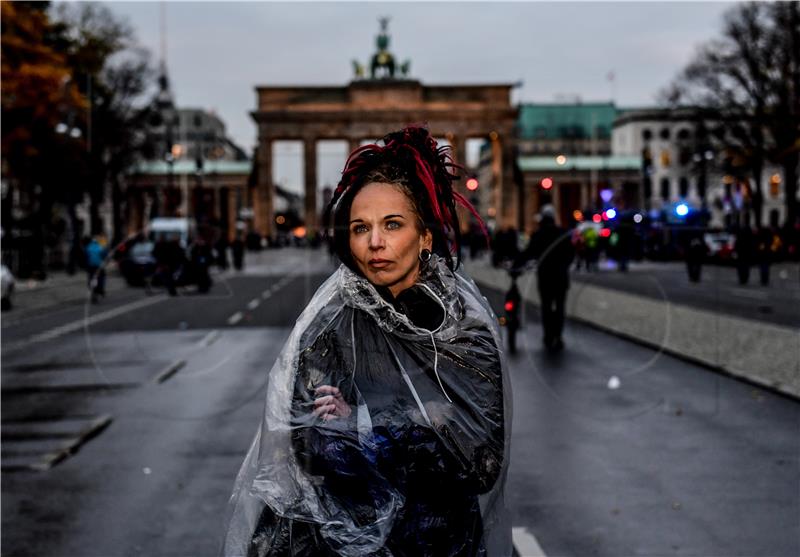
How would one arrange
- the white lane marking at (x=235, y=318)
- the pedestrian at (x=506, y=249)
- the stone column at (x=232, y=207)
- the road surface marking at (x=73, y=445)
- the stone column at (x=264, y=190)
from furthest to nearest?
the stone column at (x=232, y=207)
the stone column at (x=264, y=190)
the white lane marking at (x=235, y=318)
the pedestrian at (x=506, y=249)
the road surface marking at (x=73, y=445)

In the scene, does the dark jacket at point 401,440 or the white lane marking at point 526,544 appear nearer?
the dark jacket at point 401,440

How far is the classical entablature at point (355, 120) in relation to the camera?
95.8 metres

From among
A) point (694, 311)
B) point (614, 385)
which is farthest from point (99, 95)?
point (614, 385)

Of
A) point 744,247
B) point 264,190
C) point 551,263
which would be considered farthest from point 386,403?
point 264,190

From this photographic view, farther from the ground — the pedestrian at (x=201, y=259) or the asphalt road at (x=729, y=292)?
the pedestrian at (x=201, y=259)

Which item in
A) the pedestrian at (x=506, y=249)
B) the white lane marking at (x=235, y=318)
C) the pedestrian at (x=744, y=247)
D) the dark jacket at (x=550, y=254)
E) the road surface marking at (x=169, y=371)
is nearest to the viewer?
the road surface marking at (x=169, y=371)

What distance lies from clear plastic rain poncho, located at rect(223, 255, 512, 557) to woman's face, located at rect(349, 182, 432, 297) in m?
0.05

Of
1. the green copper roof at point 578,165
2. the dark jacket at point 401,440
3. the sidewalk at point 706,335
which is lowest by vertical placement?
the sidewalk at point 706,335

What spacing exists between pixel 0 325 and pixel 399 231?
2068cm

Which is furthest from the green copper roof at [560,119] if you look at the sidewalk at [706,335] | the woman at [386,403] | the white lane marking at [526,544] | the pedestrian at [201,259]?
the woman at [386,403]

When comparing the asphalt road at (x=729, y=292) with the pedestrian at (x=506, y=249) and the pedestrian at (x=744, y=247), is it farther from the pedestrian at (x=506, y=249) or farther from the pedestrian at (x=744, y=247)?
the pedestrian at (x=506, y=249)

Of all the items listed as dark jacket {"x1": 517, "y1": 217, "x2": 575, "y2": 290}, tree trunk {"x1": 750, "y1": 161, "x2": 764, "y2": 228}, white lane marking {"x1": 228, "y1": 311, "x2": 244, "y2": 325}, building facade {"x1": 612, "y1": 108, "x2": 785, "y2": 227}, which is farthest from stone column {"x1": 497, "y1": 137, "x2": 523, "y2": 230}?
dark jacket {"x1": 517, "y1": 217, "x2": 575, "y2": 290}

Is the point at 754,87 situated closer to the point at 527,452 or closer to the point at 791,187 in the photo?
the point at 791,187

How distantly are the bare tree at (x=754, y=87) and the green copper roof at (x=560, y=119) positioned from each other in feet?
269
